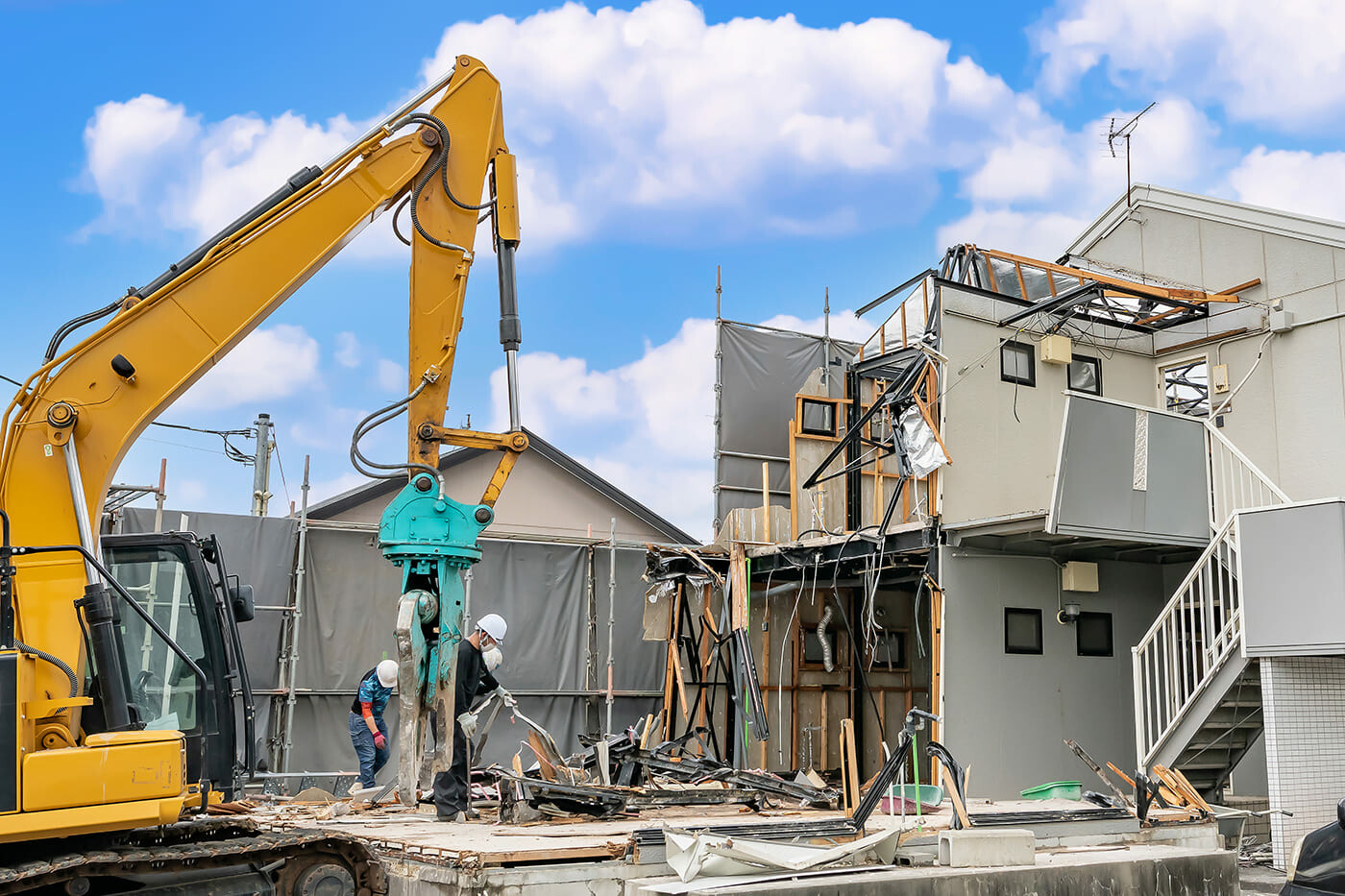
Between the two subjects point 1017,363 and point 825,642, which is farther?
point 825,642

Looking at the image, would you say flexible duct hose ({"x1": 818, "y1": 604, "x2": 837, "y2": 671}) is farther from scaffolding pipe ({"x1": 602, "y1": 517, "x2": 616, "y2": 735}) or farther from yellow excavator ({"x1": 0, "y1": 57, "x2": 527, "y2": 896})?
yellow excavator ({"x1": 0, "y1": 57, "x2": 527, "y2": 896})

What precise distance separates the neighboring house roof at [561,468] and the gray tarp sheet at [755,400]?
15.0 ft

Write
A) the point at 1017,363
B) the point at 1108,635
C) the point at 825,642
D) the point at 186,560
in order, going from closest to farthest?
the point at 186,560 < the point at 1108,635 < the point at 1017,363 < the point at 825,642

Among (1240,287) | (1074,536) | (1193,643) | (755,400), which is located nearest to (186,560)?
(1074,536)

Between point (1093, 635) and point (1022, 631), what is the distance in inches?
51.4

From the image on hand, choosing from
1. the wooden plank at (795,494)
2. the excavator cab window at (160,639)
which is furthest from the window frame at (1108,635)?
the excavator cab window at (160,639)

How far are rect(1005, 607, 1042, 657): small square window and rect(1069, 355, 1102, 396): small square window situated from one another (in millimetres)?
3392

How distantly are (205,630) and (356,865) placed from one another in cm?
156

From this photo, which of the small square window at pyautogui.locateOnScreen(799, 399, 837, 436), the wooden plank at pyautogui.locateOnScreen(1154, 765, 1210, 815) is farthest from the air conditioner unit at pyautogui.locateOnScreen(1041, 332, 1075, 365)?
the wooden plank at pyautogui.locateOnScreen(1154, 765, 1210, 815)

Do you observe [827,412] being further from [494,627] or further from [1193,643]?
[494,627]

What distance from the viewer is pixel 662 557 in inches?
634

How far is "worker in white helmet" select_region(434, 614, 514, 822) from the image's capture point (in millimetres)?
8414

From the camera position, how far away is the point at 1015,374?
1486 cm

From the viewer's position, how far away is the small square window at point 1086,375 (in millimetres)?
15750
